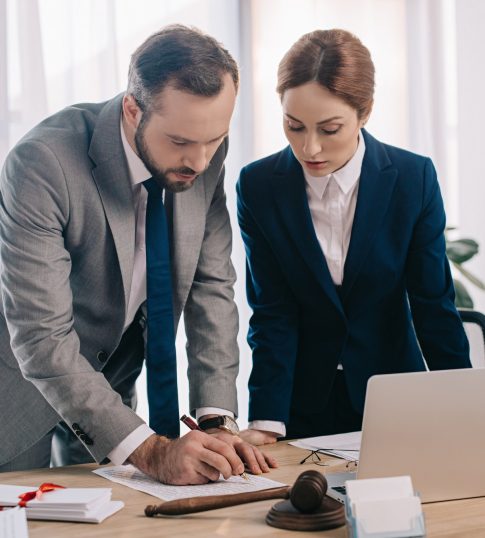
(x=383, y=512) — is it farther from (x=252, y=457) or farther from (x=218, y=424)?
(x=218, y=424)

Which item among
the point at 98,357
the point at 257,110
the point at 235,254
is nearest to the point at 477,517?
the point at 98,357

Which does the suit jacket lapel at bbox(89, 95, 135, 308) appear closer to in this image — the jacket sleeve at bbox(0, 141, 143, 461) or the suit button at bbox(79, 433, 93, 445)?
the jacket sleeve at bbox(0, 141, 143, 461)

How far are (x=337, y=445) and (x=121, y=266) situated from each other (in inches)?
23.5

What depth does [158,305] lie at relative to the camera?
5.84 feet

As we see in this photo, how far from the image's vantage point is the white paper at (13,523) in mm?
1247

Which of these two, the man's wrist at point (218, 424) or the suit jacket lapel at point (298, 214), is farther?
the suit jacket lapel at point (298, 214)

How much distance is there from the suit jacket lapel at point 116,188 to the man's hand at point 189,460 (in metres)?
0.36

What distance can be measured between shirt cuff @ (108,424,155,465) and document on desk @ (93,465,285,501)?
40 mm

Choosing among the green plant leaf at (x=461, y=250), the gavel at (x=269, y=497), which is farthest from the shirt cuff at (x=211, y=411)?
the green plant leaf at (x=461, y=250)

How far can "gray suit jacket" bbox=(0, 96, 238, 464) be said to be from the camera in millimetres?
1624

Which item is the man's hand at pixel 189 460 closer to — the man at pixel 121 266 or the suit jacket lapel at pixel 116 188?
the man at pixel 121 266

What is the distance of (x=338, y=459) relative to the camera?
1.71 metres

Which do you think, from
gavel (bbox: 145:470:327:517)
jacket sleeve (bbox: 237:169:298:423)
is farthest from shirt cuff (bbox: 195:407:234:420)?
gavel (bbox: 145:470:327:517)

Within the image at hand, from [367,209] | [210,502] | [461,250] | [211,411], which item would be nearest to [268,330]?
[211,411]
